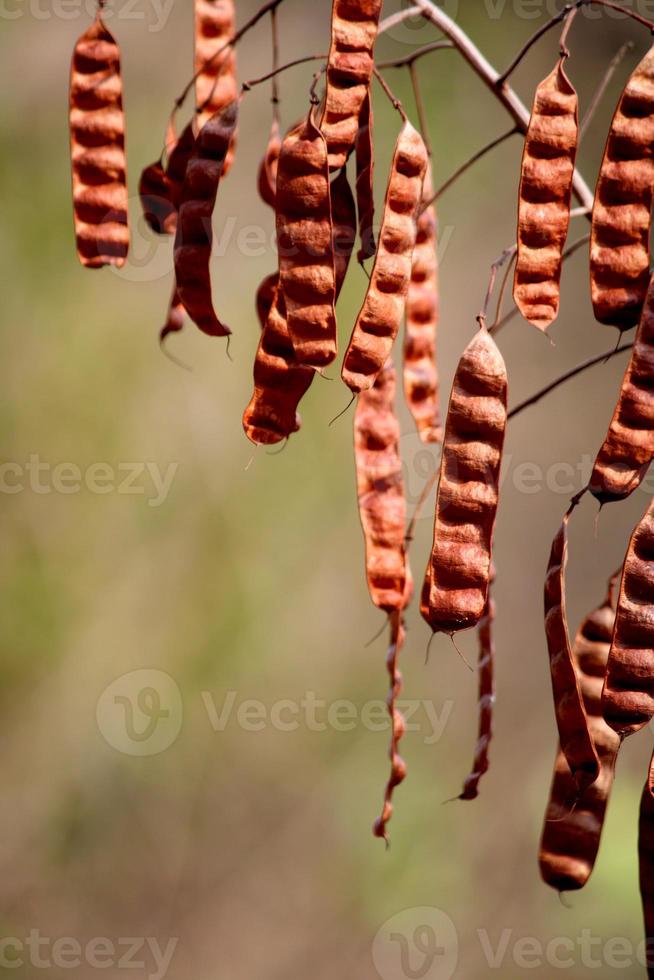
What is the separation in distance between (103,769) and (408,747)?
1.19 meters

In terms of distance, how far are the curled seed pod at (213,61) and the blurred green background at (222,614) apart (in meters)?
2.07

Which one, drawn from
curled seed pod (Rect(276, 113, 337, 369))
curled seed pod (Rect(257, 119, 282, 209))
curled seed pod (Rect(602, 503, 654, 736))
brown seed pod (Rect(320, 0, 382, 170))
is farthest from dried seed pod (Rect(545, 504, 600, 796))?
curled seed pod (Rect(257, 119, 282, 209))

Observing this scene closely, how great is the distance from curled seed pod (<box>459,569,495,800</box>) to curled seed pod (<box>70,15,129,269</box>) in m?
0.71

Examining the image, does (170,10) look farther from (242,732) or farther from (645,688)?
(645,688)

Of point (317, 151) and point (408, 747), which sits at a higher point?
point (317, 151)

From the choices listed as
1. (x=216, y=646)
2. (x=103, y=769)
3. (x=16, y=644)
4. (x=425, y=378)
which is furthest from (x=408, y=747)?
(x=425, y=378)

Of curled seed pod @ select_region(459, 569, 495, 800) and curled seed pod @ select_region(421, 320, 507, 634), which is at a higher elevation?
curled seed pod @ select_region(421, 320, 507, 634)

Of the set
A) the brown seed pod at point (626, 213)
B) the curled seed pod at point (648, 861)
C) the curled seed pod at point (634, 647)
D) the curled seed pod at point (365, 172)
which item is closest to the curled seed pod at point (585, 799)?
the curled seed pod at point (648, 861)

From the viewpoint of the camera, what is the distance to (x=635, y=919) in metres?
3.61

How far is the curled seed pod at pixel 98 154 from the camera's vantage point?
1369 mm

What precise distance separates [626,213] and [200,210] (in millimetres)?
506

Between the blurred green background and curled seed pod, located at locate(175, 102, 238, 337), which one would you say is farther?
the blurred green background

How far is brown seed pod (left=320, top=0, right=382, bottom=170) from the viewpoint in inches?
42.6

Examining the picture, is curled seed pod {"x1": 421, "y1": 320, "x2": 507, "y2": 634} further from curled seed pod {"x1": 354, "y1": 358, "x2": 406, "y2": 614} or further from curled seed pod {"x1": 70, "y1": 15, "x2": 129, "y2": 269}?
curled seed pod {"x1": 70, "y1": 15, "x2": 129, "y2": 269}
